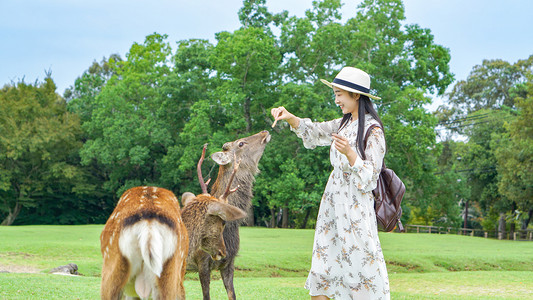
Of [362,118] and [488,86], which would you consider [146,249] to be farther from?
[488,86]

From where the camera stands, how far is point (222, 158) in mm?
6684

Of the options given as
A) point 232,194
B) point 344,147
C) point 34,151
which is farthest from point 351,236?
point 34,151

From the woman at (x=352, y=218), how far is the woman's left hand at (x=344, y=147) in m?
0.04

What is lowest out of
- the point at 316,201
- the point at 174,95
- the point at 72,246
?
the point at 72,246

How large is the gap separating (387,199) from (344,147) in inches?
31.3

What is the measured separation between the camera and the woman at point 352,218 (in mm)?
4348

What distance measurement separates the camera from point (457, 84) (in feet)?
177

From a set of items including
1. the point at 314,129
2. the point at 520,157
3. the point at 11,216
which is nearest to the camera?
the point at 314,129

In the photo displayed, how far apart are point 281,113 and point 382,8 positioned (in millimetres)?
28236

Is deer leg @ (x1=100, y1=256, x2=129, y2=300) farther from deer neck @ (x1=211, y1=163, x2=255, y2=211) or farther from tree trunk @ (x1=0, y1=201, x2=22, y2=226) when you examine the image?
tree trunk @ (x1=0, y1=201, x2=22, y2=226)

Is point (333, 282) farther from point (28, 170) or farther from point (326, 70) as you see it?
point (28, 170)

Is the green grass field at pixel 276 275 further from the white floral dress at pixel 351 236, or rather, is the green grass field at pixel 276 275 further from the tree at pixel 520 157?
the tree at pixel 520 157

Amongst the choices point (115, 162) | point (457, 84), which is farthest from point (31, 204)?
point (457, 84)

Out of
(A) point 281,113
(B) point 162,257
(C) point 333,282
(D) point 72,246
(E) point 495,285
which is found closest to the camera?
(B) point 162,257
